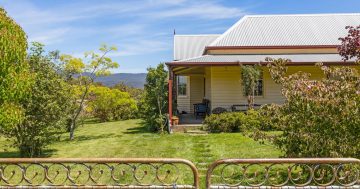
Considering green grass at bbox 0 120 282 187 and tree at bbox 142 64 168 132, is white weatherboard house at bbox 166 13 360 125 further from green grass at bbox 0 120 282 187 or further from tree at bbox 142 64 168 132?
green grass at bbox 0 120 282 187

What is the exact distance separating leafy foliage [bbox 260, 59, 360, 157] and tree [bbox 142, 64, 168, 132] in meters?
10.7

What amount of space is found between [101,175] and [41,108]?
6345 millimetres

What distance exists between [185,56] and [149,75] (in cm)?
787

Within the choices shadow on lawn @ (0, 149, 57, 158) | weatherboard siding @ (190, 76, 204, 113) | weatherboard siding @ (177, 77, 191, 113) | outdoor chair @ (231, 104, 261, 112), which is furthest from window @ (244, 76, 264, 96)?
shadow on lawn @ (0, 149, 57, 158)

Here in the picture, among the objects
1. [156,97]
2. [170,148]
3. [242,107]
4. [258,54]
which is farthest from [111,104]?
[170,148]

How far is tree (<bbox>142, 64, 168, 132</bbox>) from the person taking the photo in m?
17.7

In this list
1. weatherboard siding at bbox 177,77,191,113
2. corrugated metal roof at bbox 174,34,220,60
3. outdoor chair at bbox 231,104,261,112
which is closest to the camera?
outdoor chair at bbox 231,104,261,112

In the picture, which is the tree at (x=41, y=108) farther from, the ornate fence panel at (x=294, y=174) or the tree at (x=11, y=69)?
the ornate fence panel at (x=294, y=174)

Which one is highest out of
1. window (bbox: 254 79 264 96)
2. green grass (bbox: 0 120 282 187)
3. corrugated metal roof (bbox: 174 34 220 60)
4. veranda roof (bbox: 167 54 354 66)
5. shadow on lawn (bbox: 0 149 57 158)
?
corrugated metal roof (bbox: 174 34 220 60)

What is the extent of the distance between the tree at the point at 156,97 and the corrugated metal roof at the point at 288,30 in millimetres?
4361

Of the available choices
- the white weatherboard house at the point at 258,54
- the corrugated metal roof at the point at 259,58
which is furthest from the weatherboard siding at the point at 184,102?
the corrugated metal roof at the point at 259,58

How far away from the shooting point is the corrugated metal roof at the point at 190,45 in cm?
2586

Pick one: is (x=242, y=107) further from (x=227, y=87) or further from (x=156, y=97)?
(x=156, y=97)

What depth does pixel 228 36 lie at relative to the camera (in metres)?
22.1
